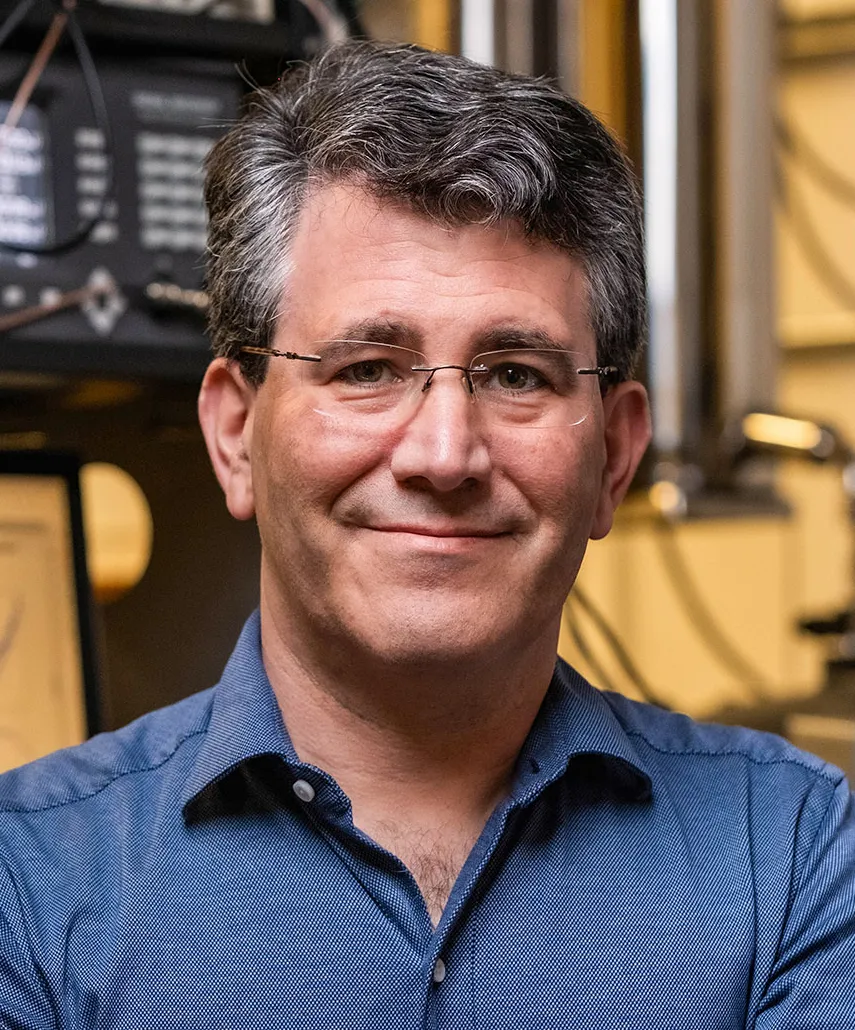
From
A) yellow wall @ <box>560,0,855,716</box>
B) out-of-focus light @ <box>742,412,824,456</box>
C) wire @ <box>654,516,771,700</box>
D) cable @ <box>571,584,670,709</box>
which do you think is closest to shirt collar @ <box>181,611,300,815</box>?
cable @ <box>571,584,670,709</box>

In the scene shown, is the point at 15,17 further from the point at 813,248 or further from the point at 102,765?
the point at 813,248

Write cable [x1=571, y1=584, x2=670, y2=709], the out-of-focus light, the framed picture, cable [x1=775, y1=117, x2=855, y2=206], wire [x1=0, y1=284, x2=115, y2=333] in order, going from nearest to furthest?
wire [x1=0, y1=284, x2=115, y2=333], the framed picture, cable [x1=571, y1=584, x2=670, y2=709], the out-of-focus light, cable [x1=775, y1=117, x2=855, y2=206]

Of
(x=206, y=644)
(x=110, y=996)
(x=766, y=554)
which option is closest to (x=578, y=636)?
(x=206, y=644)

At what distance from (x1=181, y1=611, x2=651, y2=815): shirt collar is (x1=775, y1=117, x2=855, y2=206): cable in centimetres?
188

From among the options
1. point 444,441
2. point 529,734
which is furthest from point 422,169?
point 529,734

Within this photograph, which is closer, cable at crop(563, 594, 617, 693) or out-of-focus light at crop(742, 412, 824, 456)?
cable at crop(563, 594, 617, 693)

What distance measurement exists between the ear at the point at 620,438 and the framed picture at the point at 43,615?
0.48 m

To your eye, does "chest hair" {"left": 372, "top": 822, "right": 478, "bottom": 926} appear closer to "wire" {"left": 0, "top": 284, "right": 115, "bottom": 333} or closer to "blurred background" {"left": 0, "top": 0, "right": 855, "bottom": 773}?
"blurred background" {"left": 0, "top": 0, "right": 855, "bottom": 773}

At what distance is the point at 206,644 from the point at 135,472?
0.19 metres

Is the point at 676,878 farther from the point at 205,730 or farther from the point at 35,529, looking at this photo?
the point at 35,529

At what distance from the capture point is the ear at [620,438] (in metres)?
1.10

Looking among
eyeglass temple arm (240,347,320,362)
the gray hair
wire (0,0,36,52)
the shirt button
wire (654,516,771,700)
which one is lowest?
wire (654,516,771,700)

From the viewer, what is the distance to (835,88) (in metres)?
2.69

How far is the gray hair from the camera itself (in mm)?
975
